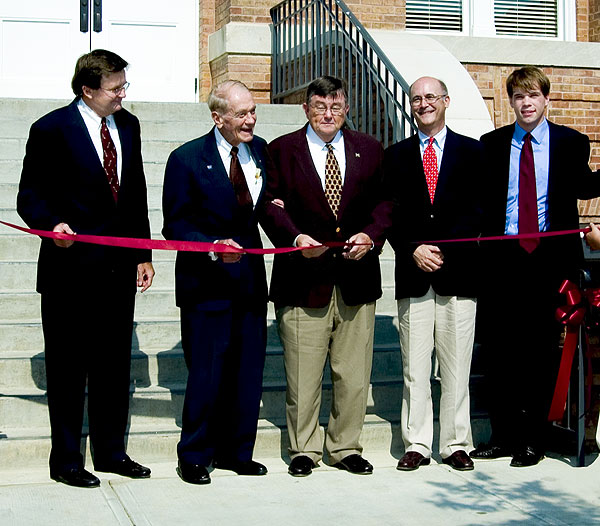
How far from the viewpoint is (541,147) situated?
6.08 m

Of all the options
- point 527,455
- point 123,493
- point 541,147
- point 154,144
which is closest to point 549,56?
point 154,144

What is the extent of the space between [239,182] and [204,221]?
0.28 metres

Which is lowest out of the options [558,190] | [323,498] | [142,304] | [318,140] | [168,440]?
[323,498]

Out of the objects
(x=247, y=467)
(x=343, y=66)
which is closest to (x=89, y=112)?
(x=247, y=467)

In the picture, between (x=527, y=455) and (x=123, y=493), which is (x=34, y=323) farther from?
(x=527, y=455)

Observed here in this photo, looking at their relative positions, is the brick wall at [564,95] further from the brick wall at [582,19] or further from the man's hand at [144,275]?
the man's hand at [144,275]

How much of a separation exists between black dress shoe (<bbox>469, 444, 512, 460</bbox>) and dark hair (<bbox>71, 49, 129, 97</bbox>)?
9.68ft

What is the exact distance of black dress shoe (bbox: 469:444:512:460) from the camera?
20.1ft

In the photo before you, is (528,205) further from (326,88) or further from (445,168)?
(326,88)

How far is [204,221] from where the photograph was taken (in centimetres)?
570

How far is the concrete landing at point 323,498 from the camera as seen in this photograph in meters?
4.97

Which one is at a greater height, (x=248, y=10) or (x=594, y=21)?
(x=594, y=21)

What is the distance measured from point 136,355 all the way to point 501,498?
98.9 inches

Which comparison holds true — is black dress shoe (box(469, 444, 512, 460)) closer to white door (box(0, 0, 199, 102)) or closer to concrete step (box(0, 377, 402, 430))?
concrete step (box(0, 377, 402, 430))
